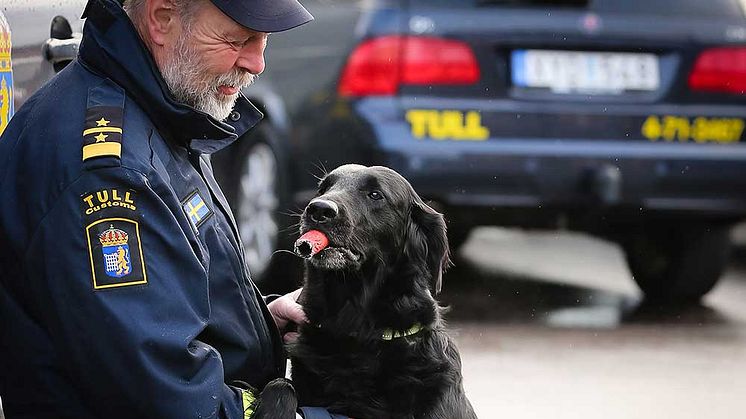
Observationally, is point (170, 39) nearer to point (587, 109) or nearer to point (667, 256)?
point (587, 109)

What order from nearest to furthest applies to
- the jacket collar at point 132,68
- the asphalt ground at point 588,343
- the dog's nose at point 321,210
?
the jacket collar at point 132,68
the dog's nose at point 321,210
the asphalt ground at point 588,343

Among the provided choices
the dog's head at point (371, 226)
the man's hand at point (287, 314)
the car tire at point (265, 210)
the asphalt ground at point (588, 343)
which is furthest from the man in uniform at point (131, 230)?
the car tire at point (265, 210)

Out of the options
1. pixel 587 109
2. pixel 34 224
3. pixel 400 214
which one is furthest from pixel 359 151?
pixel 34 224

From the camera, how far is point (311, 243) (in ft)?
11.0

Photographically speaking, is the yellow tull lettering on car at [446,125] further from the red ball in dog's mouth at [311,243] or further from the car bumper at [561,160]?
the red ball in dog's mouth at [311,243]

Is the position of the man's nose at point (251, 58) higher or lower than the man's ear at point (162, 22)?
lower

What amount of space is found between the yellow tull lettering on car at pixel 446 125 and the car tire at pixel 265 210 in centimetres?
80

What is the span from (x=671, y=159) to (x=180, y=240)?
4409 millimetres

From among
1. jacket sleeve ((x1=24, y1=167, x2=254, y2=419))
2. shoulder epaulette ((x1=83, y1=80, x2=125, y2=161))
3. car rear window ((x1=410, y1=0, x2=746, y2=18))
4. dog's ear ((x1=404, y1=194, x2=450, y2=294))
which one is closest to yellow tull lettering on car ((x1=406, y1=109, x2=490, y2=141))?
car rear window ((x1=410, y1=0, x2=746, y2=18))

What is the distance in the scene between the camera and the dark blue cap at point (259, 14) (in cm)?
319

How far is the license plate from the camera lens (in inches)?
267

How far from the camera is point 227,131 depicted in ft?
10.6

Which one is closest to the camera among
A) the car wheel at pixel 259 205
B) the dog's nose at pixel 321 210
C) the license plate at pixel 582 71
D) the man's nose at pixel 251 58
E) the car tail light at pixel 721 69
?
the man's nose at pixel 251 58

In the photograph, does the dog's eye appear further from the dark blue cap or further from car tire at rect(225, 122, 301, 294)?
car tire at rect(225, 122, 301, 294)
